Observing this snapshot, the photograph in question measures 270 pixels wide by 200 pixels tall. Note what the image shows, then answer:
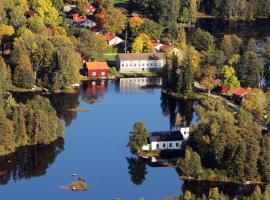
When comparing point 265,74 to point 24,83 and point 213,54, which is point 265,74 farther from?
point 24,83

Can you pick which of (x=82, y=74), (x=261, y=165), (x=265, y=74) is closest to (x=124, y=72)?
(x=82, y=74)

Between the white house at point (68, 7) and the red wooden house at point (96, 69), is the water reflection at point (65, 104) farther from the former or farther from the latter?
the white house at point (68, 7)

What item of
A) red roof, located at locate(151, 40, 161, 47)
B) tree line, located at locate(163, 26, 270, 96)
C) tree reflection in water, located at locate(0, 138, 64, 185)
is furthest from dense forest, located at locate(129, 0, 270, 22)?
tree reflection in water, located at locate(0, 138, 64, 185)

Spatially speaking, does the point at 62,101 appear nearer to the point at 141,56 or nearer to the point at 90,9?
the point at 141,56

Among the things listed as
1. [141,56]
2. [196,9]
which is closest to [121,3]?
[196,9]

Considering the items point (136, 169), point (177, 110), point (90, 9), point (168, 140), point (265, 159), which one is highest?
point (90, 9)

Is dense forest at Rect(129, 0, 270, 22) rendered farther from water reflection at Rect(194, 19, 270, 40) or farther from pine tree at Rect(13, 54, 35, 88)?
pine tree at Rect(13, 54, 35, 88)
